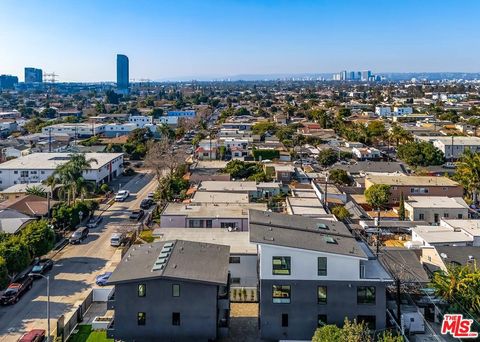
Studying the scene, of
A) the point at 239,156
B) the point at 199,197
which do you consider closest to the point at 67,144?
the point at 239,156

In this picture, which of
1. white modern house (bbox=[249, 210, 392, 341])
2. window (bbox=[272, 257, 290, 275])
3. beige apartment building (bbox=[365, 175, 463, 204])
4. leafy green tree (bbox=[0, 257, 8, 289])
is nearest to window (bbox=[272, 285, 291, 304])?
white modern house (bbox=[249, 210, 392, 341])

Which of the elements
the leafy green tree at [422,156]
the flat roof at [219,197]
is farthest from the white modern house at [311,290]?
the leafy green tree at [422,156]

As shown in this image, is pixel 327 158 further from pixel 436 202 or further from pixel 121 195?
pixel 121 195

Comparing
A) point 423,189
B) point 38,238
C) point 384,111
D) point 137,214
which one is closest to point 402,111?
point 384,111

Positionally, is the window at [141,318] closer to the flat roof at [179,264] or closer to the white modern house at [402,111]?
the flat roof at [179,264]

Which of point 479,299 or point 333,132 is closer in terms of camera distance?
point 479,299

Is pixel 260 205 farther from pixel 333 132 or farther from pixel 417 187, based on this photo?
pixel 333 132
